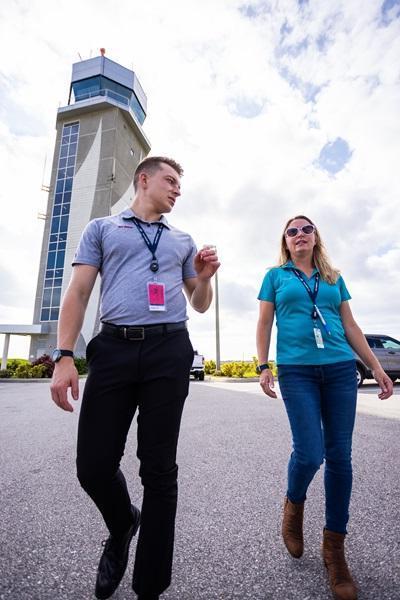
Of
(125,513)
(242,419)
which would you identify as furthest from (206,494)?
(242,419)

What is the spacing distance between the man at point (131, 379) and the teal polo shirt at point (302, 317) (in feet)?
2.17

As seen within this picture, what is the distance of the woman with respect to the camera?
75.8 inches

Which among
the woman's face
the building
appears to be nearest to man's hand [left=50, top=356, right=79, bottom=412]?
the woman's face

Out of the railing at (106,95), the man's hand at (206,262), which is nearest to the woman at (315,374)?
the man's hand at (206,262)

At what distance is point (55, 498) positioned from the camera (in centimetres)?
284

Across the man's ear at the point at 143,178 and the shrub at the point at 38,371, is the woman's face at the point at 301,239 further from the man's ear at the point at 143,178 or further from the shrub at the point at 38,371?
the shrub at the point at 38,371

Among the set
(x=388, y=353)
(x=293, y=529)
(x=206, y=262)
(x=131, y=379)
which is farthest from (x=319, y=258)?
(x=388, y=353)

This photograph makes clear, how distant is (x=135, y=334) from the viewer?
1719mm

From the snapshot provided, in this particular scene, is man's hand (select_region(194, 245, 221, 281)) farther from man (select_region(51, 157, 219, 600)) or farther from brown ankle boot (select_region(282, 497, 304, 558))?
brown ankle boot (select_region(282, 497, 304, 558))

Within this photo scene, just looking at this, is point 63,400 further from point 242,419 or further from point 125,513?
point 242,419

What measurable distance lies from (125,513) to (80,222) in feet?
123

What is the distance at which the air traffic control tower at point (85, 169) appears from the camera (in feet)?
115

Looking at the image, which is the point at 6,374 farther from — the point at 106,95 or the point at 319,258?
the point at 106,95

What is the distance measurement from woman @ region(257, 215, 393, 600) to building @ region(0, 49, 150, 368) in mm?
31313
